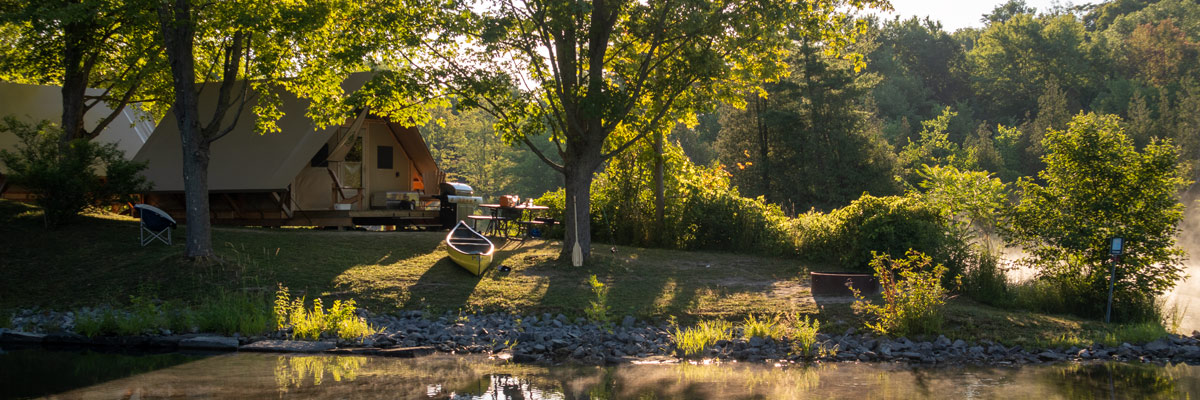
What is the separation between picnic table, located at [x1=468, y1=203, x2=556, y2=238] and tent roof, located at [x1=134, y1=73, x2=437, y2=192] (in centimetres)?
370

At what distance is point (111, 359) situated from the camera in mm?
9383

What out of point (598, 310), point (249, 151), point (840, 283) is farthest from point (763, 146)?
point (598, 310)

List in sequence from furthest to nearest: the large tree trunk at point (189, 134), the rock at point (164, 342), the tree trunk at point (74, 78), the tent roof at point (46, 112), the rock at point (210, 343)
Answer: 1. the tent roof at point (46, 112)
2. the tree trunk at point (74, 78)
3. the large tree trunk at point (189, 134)
4. the rock at point (164, 342)
5. the rock at point (210, 343)

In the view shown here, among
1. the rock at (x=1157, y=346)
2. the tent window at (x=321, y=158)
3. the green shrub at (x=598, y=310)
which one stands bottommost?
the rock at (x=1157, y=346)

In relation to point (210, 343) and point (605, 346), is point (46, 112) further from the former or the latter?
point (605, 346)

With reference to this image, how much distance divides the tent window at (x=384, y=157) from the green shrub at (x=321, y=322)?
31.4 ft

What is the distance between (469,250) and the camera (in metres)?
13.9

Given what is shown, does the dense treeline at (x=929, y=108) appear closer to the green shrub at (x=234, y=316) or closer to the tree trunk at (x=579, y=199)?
the tree trunk at (x=579, y=199)

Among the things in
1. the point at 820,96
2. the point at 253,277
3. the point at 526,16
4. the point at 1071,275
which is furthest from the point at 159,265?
the point at 820,96

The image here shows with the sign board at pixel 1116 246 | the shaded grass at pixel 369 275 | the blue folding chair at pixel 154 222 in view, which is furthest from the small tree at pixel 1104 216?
the blue folding chair at pixel 154 222

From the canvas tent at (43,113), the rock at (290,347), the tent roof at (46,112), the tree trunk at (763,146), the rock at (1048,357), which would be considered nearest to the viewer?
the rock at (1048,357)

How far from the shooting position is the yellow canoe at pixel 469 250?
517 inches

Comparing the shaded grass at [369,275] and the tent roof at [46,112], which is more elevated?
the tent roof at [46,112]

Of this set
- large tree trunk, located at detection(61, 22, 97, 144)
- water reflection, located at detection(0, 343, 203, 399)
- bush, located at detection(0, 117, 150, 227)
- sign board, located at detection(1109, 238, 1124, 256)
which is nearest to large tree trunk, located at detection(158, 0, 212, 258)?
bush, located at detection(0, 117, 150, 227)
